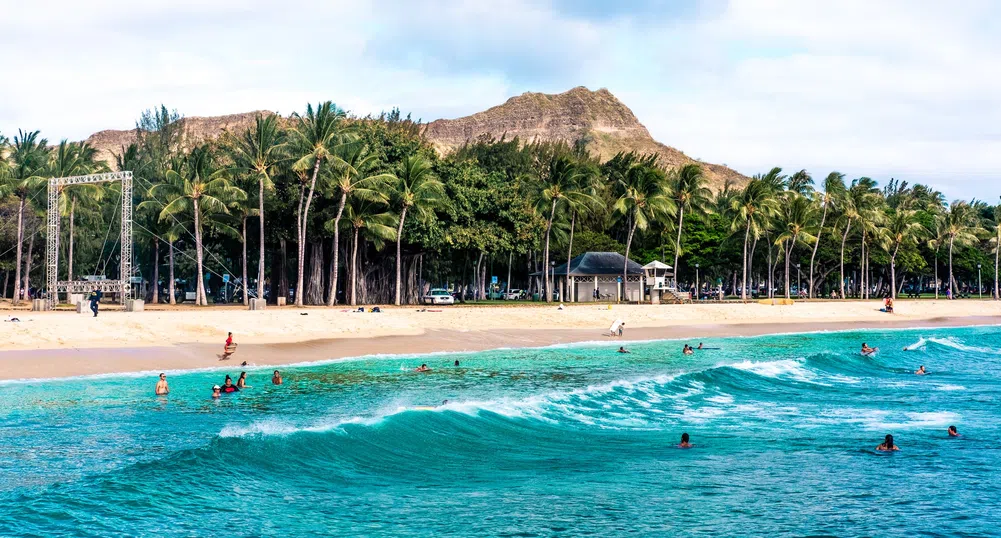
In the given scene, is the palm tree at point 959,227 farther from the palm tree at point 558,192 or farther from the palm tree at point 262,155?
the palm tree at point 262,155

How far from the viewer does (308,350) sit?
114 feet

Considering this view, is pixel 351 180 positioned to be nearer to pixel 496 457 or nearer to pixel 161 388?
pixel 161 388

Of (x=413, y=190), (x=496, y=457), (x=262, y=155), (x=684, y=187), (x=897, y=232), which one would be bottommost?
(x=496, y=457)

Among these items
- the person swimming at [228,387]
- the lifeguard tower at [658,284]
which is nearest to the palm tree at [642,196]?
the lifeguard tower at [658,284]

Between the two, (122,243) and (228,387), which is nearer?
(228,387)

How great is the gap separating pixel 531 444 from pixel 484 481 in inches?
132

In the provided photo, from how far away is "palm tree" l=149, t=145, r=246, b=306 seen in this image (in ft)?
187

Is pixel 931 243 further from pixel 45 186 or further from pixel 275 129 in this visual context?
pixel 45 186

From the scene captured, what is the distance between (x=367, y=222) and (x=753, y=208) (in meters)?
37.1

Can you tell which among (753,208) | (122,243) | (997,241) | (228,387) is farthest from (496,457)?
(997,241)

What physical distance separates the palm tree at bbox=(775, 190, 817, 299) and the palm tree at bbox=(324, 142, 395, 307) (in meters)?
40.1

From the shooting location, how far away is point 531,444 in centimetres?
1873

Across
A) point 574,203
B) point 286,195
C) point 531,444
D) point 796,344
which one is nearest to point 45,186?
point 286,195

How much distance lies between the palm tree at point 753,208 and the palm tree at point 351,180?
1386 inches
